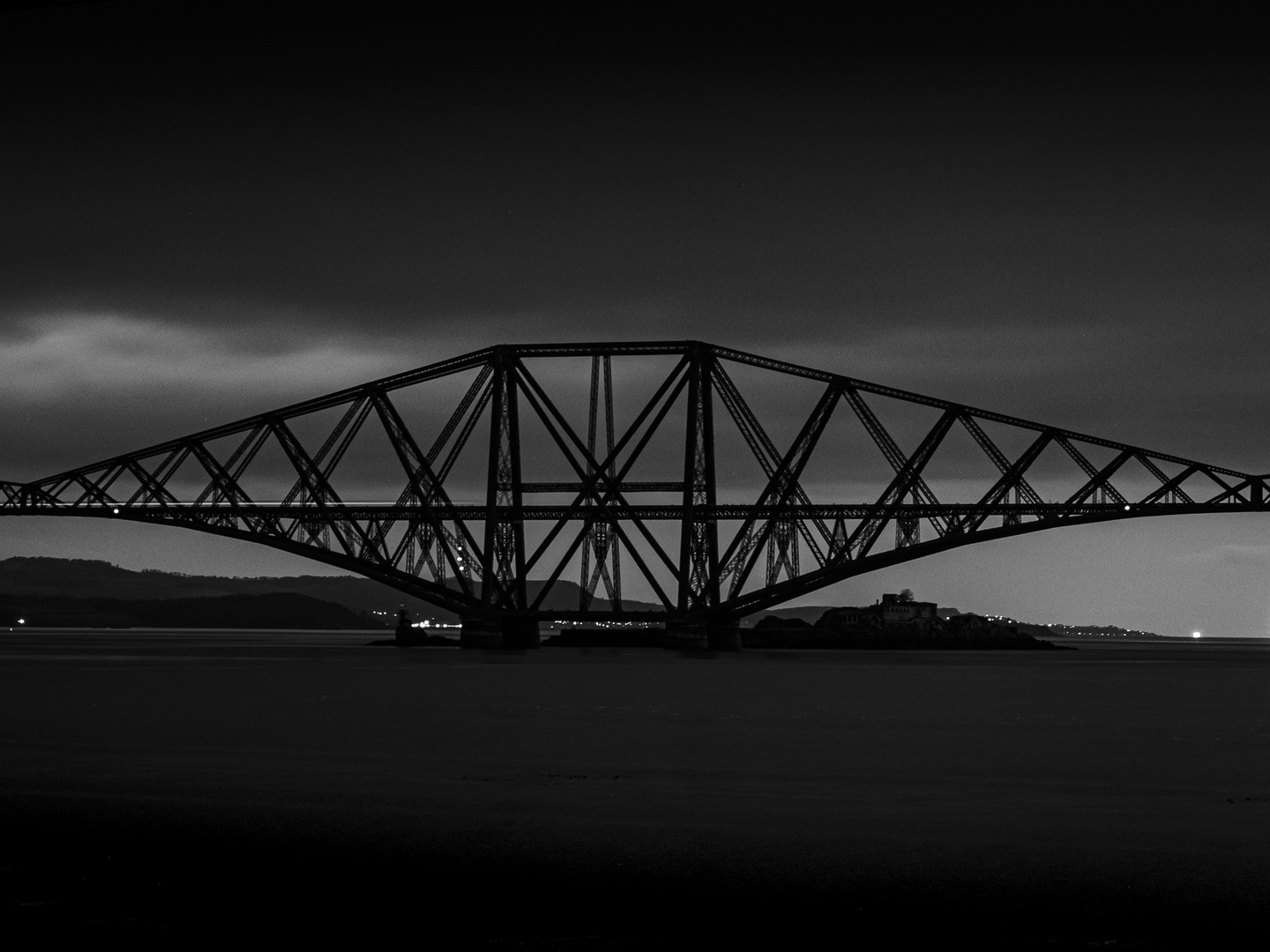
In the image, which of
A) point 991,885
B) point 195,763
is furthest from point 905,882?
point 195,763

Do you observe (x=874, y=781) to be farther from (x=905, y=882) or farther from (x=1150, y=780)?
(x=905, y=882)

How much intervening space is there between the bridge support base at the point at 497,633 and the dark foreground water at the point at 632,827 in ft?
224

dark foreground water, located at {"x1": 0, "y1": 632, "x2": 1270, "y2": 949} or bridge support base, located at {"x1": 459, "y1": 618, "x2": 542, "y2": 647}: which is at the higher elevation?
bridge support base, located at {"x1": 459, "y1": 618, "x2": 542, "y2": 647}

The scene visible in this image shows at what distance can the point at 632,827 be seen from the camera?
15.7 m

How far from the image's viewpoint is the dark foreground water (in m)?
11.0

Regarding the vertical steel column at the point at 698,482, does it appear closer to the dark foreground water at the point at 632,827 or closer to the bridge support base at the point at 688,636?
the bridge support base at the point at 688,636

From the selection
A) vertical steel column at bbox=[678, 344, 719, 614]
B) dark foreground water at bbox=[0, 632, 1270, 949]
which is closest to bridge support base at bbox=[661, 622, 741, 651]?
vertical steel column at bbox=[678, 344, 719, 614]

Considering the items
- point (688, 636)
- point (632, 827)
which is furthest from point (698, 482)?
point (632, 827)

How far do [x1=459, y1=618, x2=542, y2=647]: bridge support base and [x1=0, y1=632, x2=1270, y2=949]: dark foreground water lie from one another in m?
68.3

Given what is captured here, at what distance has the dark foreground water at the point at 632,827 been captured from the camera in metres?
11.0

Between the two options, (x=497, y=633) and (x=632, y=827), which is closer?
(x=632, y=827)

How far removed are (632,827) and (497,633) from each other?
8894cm

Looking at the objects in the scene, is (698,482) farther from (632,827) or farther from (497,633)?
(632,827)

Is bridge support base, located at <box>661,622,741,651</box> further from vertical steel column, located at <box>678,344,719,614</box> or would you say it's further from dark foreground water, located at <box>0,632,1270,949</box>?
dark foreground water, located at <box>0,632,1270,949</box>
